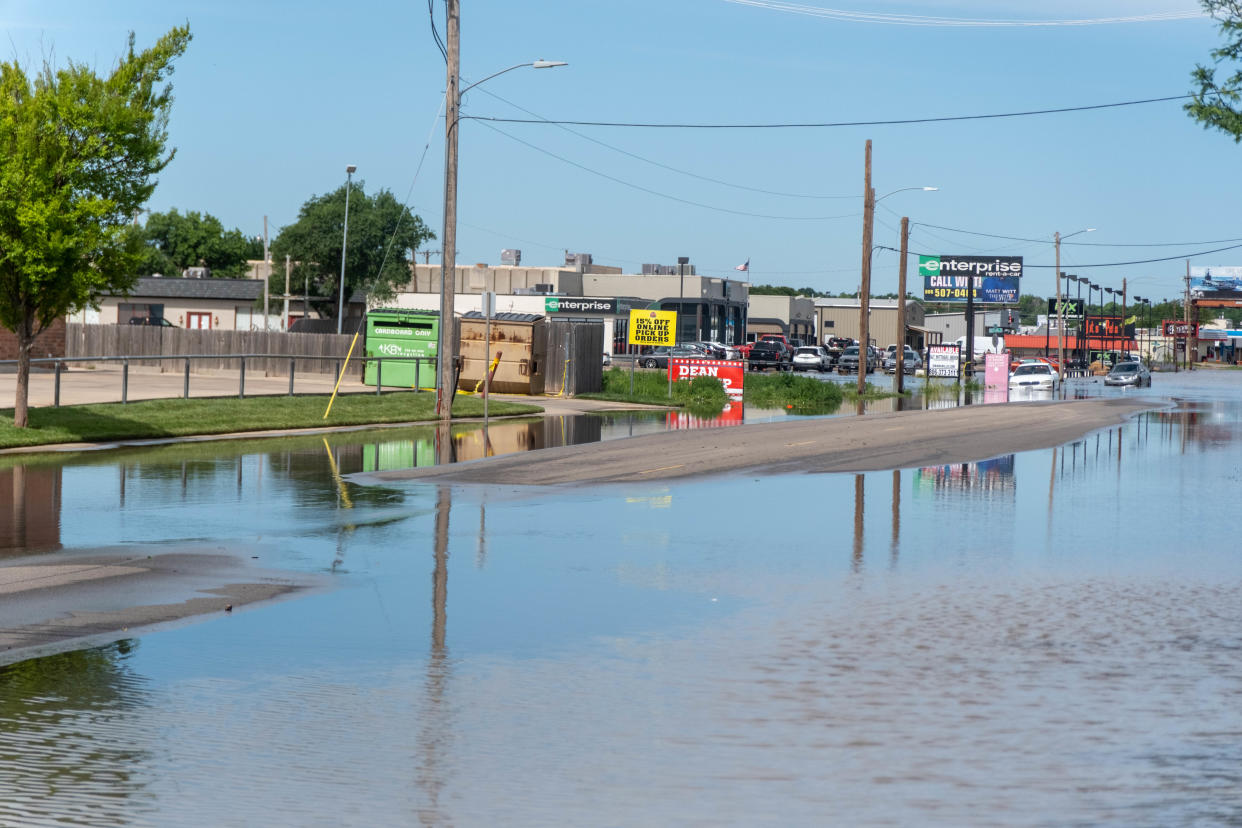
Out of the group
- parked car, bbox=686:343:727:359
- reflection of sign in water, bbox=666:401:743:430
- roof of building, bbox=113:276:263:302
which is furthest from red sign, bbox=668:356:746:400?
roof of building, bbox=113:276:263:302

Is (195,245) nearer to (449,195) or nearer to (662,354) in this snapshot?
(662,354)

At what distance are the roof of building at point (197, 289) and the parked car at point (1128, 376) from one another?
50.4 meters

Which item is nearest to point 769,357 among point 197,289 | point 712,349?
point 712,349

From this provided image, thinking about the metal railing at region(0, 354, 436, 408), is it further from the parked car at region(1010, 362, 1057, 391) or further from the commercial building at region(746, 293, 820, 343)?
the commercial building at region(746, 293, 820, 343)

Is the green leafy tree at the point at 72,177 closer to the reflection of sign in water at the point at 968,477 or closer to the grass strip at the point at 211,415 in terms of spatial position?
the grass strip at the point at 211,415

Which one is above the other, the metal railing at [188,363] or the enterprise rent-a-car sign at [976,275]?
the enterprise rent-a-car sign at [976,275]

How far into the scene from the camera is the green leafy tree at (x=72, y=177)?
21.1 metres

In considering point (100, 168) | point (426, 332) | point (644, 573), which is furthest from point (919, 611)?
point (426, 332)

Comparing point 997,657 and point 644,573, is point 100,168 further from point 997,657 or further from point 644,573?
point 997,657

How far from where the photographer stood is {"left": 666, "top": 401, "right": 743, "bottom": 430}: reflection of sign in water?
33.4 m

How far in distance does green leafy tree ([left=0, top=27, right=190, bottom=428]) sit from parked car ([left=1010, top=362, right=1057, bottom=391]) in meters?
52.3

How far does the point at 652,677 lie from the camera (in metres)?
8.18

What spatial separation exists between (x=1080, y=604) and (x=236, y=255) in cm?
13453

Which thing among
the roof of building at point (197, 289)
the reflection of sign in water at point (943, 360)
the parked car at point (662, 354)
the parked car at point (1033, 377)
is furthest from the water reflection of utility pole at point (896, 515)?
the roof of building at point (197, 289)
